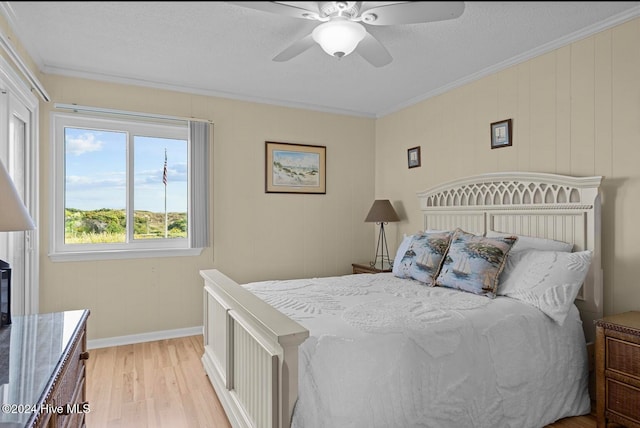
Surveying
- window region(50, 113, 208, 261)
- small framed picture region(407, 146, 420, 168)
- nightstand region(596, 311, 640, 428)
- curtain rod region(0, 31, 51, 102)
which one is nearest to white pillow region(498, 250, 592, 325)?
nightstand region(596, 311, 640, 428)

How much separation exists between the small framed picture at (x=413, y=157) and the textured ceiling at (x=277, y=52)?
0.53m

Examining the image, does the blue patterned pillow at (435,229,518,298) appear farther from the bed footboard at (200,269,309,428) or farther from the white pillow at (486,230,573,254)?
the bed footboard at (200,269,309,428)

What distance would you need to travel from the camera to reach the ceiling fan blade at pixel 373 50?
2.18 m

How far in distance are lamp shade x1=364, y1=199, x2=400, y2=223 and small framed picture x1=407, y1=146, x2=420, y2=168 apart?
1.59 feet

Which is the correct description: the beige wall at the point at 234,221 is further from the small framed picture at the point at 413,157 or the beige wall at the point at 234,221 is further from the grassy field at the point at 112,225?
the small framed picture at the point at 413,157

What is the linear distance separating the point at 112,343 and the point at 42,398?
277 centimetres

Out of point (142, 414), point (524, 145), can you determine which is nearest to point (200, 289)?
point (142, 414)

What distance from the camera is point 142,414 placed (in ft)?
7.49

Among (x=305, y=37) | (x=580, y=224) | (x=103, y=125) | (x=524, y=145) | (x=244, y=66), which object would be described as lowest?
(x=580, y=224)

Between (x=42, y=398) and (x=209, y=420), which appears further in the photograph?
(x=209, y=420)

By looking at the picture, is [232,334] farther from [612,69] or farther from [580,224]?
[612,69]

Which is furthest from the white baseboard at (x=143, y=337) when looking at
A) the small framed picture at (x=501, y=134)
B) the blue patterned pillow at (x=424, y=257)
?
the small framed picture at (x=501, y=134)

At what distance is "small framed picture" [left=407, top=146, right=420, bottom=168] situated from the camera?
3.98 metres

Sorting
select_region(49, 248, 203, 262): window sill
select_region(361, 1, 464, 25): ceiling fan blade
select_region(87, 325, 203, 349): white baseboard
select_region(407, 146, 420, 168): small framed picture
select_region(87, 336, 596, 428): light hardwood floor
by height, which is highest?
select_region(407, 146, 420, 168): small framed picture
